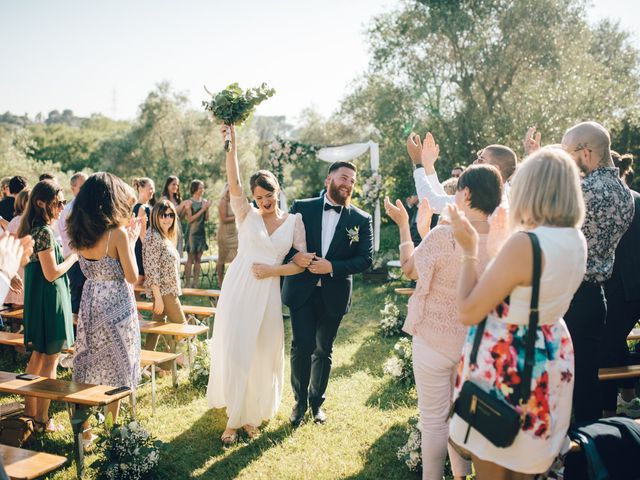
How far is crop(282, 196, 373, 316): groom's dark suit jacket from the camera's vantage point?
4336 mm

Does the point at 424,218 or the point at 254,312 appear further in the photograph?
the point at 254,312

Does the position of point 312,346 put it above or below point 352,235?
below

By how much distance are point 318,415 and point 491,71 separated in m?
14.6

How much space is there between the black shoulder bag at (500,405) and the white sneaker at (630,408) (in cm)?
329

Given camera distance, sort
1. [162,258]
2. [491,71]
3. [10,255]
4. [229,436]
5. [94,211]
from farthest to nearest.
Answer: [491,71], [162,258], [229,436], [94,211], [10,255]

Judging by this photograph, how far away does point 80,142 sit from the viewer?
48188 millimetres

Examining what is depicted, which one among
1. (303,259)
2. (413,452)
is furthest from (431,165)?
(413,452)

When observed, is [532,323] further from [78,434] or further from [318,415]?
[78,434]

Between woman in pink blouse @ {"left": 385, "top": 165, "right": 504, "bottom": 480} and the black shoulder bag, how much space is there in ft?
2.18

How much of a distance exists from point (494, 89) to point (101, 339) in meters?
15.6

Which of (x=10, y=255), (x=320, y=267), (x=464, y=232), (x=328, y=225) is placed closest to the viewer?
(x=464, y=232)

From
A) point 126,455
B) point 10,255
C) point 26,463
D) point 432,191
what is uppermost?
point 432,191

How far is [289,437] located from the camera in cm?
421

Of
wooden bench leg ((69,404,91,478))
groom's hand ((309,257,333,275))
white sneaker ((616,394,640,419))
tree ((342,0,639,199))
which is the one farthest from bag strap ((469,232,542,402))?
tree ((342,0,639,199))
